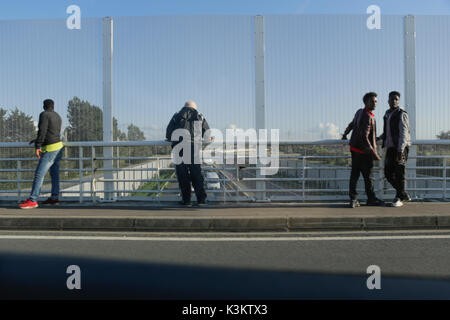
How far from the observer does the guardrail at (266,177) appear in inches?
247

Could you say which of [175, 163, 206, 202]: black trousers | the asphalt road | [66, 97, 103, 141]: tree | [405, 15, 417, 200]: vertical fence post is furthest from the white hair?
[405, 15, 417, 200]: vertical fence post

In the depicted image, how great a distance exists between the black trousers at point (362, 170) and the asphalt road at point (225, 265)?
1275 millimetres

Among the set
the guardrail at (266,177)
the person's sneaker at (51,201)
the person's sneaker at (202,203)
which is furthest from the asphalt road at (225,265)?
the guardrail at (266,177)

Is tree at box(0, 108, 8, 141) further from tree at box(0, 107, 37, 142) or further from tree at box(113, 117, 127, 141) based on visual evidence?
tree at box(113, 117, 127, 141)

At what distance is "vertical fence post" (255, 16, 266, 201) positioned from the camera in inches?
252

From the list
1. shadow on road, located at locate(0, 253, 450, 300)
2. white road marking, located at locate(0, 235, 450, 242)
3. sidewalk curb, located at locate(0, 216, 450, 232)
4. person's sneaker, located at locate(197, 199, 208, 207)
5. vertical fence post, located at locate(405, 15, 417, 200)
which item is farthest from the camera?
vertical fence post, located at locate(405, 15, 417, 200)

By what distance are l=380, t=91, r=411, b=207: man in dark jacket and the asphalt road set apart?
127 centimetres

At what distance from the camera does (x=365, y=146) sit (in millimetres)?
5629

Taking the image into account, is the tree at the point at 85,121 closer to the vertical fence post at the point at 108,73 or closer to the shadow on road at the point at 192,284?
the vertical fence post at the point at 108,73

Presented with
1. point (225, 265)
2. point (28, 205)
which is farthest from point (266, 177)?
point (28, 205)

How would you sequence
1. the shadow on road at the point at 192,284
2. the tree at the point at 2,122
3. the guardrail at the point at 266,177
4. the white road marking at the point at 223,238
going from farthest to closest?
the tree at the point at 2,122 < the guardrail at the point at 266,177 < the white road marking at the point at 223,238 < the shadow on road at the point at 192,284

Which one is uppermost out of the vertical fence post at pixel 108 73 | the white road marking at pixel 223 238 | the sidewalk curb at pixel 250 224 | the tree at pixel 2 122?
the vertical fence post at pixel 108 73
